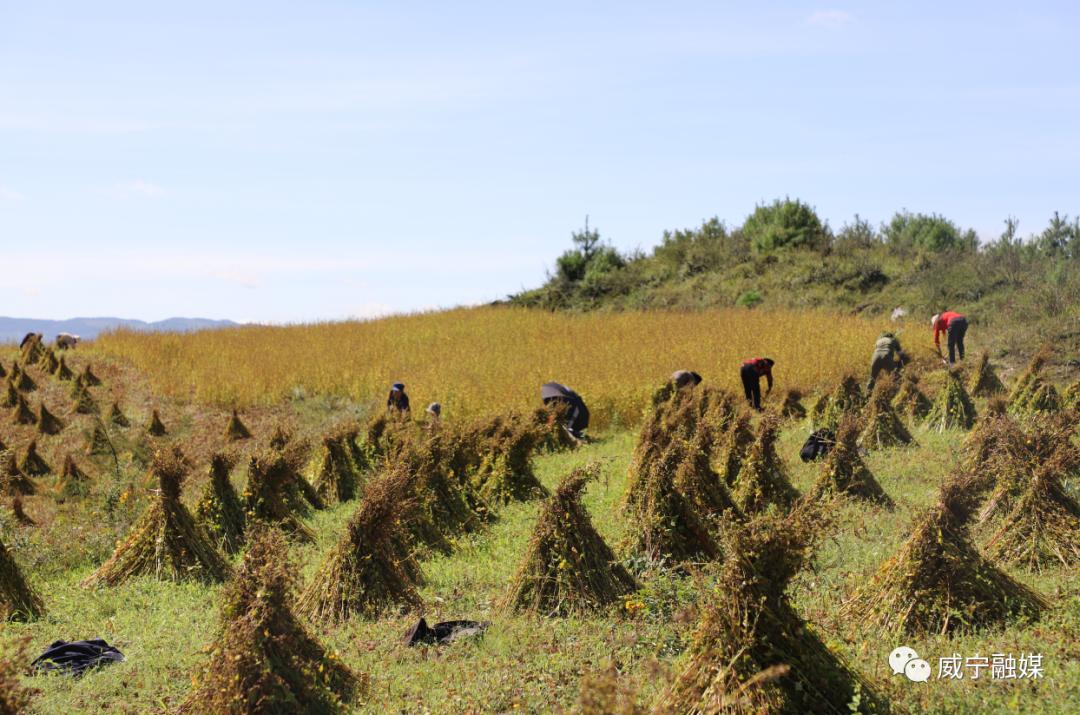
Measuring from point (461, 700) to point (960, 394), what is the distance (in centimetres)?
1034

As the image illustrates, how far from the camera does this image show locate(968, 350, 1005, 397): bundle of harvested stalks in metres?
15.4

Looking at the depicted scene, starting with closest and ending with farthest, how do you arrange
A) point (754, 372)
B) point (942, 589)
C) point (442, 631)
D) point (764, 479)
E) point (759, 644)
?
point (759, 644), point (942, 589), point (442, 631), point (764, 479), point (754, 372)

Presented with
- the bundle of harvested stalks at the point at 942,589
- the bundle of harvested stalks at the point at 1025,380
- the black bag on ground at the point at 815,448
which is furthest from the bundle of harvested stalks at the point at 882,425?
the bundle of harvested stalks at the point at 942,589

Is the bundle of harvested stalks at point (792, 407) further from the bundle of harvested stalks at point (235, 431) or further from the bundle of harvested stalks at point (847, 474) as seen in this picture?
the bundle of harvested stalks at point (235, 431)

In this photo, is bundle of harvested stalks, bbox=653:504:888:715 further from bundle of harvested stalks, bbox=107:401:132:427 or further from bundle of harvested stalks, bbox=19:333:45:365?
bundle of harvested stalks, bbox=19:333:45:365

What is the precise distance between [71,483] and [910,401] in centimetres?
1266

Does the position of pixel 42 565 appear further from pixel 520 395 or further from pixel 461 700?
pixel 520 395

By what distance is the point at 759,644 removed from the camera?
4.15 m

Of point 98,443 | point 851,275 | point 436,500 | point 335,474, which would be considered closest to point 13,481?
point 98,443

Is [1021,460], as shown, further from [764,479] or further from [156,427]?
[156,427]

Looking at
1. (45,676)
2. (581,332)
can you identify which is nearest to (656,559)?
(45,676)

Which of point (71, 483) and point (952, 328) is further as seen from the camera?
point (952, 328)

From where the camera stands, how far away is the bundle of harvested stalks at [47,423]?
1794 centimetres

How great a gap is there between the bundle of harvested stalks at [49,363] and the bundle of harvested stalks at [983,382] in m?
22.0
